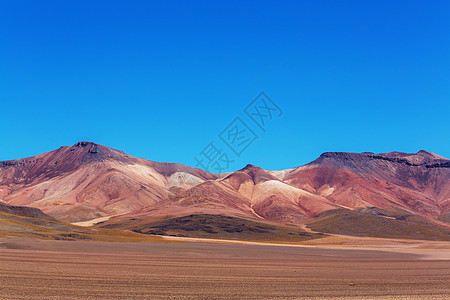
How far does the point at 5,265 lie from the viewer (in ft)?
125

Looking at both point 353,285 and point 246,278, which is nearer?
point 353,285

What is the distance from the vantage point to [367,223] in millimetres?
198875

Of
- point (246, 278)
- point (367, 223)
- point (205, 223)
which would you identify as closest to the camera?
point (246, 278)

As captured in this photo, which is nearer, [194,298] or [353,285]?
[194,298]

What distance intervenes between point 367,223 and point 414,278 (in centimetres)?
17046

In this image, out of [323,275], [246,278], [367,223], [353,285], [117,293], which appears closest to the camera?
[117,293]

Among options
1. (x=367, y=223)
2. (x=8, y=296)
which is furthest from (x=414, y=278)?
(x=367, y=223)

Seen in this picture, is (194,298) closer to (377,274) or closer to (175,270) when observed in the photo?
(175,270)

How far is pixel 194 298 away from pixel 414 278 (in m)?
20.1

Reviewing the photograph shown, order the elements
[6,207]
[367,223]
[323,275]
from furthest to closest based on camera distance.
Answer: [367,223] < [6,207] < [323,275]

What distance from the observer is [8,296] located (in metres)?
24.5

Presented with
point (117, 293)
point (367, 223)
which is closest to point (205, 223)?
point (367, 223)

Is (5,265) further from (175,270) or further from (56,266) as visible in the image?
(175,270)

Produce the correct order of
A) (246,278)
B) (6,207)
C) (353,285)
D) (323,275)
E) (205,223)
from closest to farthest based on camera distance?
(353,285)
(246,278)
(323,275)
(6,207)
(205,223)
